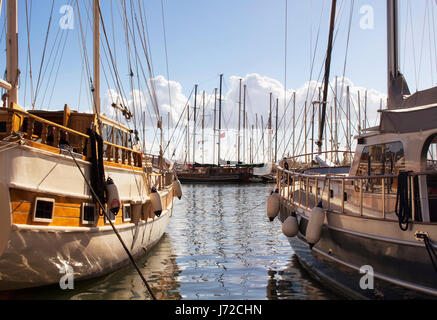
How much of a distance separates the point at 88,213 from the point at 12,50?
12.3 feet

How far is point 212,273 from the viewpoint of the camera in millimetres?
10297

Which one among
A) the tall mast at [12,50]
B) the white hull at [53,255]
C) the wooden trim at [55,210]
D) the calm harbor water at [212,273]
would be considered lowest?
the calm harbor water at [212,273]

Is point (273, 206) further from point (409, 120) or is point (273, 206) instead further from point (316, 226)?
point (409, 120)

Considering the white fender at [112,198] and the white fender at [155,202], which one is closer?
the white fender at [112,198]

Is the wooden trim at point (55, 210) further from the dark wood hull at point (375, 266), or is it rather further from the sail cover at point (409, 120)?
the sail cover at point (409, 120)

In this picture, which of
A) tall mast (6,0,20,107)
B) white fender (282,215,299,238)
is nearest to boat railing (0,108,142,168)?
tall mast (6,0,20,107)

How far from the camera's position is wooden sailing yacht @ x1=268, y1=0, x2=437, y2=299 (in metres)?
6.30

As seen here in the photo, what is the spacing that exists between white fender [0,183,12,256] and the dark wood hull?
227 inches

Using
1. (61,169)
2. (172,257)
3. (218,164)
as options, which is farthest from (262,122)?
(61,169)

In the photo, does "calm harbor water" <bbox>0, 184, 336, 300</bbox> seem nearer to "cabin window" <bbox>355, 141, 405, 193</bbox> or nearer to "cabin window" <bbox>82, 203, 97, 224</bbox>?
"cabin window" <bbox>82, 203, 97, 224</bbox>

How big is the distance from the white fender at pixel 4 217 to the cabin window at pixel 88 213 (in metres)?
1.80

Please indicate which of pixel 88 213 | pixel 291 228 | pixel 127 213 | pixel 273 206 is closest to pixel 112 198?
pixel 88 213

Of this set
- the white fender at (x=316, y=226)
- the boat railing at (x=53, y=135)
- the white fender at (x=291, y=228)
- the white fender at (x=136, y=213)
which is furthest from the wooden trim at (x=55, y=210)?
the white fender at (x=316, y=226)

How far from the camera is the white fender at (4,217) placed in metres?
6.62
